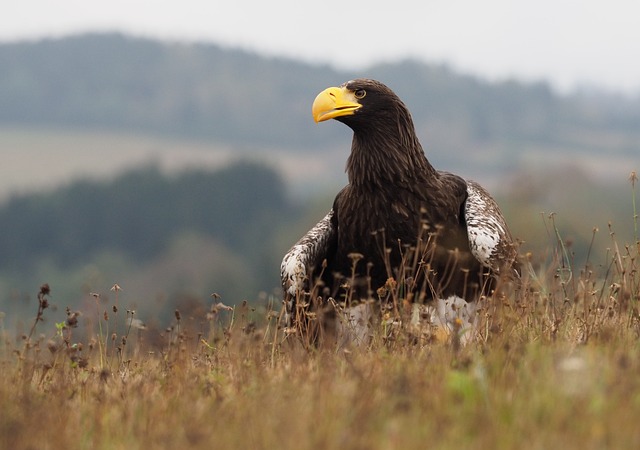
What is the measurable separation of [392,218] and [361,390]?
11.8 ft

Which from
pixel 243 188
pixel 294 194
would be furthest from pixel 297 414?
pixel 294 194

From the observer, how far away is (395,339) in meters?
6.24

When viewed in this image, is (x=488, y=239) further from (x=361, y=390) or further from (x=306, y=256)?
(x=361, y=390)

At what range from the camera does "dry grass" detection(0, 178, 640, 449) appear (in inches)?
153

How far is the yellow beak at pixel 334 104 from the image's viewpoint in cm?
786

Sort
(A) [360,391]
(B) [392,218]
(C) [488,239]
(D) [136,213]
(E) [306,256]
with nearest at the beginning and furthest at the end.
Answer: (A) [360,391]
(C) [488,239]
(B) [392,218]
(E) [306,256]
(D) [136,213]

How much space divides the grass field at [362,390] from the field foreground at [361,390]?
0.03ft

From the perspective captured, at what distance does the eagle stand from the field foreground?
1.10 m

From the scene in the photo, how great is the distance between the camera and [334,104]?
7.99 metres

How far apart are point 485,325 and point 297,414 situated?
270 cm

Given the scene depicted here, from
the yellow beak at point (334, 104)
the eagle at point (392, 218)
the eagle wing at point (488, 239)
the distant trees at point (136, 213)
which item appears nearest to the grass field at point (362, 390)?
the eagle wing at point (488, 239)

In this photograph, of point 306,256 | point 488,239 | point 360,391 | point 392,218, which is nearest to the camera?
point 360,391

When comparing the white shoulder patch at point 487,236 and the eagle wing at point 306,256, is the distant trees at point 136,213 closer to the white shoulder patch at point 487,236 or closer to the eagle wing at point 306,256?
the eagle wing at point 306,256

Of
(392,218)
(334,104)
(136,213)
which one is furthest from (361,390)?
(136,213)
